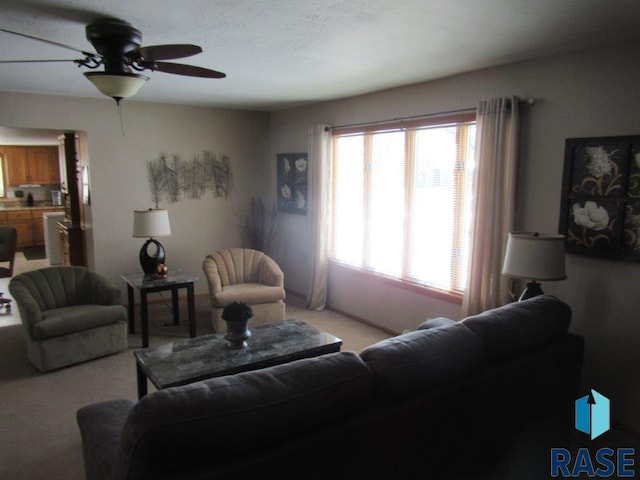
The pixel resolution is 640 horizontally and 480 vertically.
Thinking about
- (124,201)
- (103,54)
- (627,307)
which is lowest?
(627,307)

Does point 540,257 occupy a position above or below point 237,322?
above

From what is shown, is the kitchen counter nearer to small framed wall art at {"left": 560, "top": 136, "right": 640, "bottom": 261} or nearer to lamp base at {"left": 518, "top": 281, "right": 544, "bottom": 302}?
lamp base at {"left": 518, "top": 281, "right": 544, "bottom": 302}

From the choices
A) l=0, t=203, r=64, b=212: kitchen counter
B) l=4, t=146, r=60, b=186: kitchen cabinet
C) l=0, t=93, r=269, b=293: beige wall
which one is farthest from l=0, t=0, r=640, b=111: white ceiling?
l=4, t=146, r=60, b=186: kitchen cabinet

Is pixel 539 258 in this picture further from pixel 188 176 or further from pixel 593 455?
pixel 188 176

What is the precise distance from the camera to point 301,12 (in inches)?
90.7

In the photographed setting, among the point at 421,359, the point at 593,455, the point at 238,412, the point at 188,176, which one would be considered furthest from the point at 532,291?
the point at 188,176

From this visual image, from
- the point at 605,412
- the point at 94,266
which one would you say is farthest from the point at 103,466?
the point at 94,266

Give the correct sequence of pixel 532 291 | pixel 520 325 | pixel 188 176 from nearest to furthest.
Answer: pixel 520 325, pixel 532 291, pixel 188 176

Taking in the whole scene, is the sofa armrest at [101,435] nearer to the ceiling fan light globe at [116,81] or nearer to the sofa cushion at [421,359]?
the sofa cushion at [421,359]

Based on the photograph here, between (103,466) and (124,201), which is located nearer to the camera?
(103,466)

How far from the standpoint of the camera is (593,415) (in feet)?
9.41

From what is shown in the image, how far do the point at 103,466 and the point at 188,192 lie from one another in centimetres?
462

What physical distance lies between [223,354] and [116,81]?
1.73m

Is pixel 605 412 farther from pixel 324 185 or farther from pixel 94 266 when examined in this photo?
pixel 94 266
